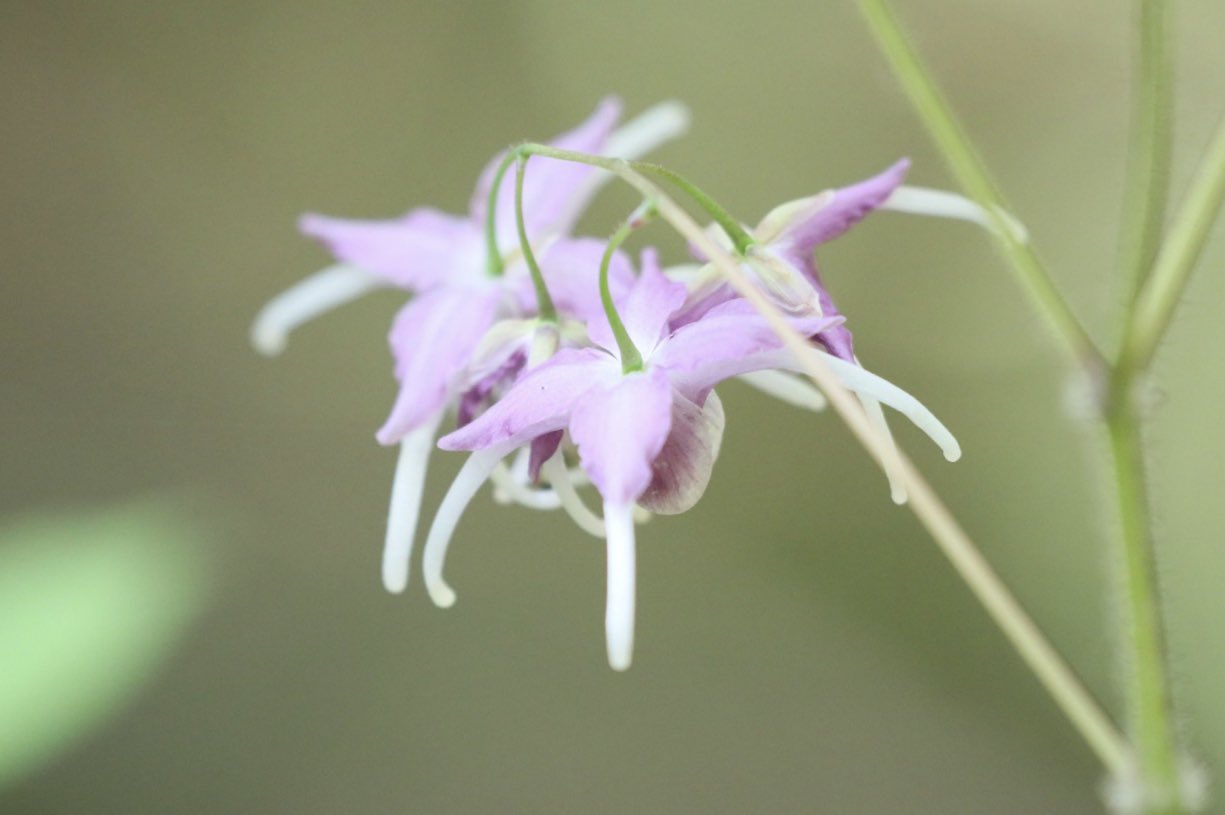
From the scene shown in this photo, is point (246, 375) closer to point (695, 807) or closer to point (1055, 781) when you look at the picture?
point (695, 807)

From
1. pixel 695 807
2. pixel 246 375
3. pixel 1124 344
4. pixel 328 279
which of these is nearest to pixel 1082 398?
pixel 1124 344

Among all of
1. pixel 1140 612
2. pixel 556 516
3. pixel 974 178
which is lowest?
pixel 556 516

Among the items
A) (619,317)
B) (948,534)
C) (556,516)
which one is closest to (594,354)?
(619,317)

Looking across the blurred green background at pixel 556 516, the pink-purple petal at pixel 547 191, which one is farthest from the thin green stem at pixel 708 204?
the blurred green background at pixel 556 516

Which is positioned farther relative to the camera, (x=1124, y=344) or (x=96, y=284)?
(x=96, y=284)

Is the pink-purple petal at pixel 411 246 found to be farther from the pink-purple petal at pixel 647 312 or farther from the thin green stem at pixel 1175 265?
the thin green stem at pixel 1175 265

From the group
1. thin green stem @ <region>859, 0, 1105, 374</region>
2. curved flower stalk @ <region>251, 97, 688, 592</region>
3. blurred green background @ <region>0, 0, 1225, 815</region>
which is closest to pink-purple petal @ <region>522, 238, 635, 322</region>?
curved flower stalk @ <region>251, 97, 688, 592</region>

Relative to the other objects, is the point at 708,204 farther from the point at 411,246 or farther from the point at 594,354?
the point at 411,246
